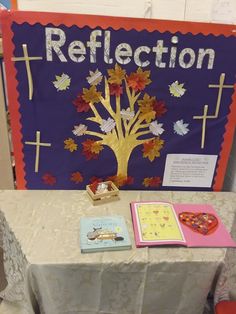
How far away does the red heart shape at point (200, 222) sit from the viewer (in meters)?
1.03

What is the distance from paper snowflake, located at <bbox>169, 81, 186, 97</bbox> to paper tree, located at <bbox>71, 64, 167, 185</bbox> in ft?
0.17

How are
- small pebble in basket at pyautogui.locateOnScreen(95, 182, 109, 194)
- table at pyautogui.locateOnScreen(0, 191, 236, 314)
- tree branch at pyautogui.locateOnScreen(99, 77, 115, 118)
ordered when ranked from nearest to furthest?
table at pyautogui.locateOnScreen(0, 191, 236, 314) < tree branch at pyautogui.locateOnScreen(99, 77, 115, 118) < small pebble in basket at pyautogui.locateOnScreen(95, 182, 109, 194)

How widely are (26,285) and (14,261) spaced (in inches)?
5.7

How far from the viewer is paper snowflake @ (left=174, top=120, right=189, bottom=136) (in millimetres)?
1100

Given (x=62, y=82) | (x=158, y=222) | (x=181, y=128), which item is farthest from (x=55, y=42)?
(x=158, y=222)

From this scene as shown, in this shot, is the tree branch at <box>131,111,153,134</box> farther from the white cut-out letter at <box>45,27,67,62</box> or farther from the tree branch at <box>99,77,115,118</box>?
the white cut-out letter at <box>45,27,67,62</box>

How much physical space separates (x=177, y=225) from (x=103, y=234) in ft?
0.79

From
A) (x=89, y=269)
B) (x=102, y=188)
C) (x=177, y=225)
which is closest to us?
(x=89, y=269)

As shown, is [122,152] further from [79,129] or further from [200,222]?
[200,222]

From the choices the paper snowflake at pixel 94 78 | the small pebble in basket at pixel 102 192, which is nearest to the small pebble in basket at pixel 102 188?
the small pebble in basket at pixel 102 192

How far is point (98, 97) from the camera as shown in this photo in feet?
3.37

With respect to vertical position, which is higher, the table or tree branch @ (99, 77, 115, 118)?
tree branch @ (99, 77, 115, 118)

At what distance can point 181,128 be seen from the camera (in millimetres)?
1108

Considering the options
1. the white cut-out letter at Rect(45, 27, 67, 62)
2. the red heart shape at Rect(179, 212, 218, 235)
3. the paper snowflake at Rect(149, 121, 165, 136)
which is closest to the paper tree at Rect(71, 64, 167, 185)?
the paper snowflake at Rect(149, 121, 165, 136)
